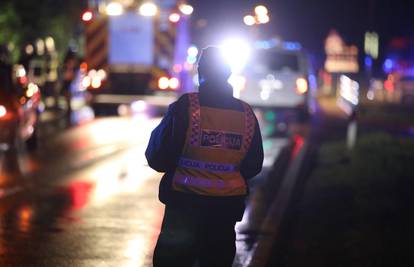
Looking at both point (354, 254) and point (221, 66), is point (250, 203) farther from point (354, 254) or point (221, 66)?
point (221, 66)

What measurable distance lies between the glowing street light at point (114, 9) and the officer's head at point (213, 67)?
1592 cm

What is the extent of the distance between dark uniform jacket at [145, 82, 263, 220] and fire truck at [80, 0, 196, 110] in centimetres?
1477

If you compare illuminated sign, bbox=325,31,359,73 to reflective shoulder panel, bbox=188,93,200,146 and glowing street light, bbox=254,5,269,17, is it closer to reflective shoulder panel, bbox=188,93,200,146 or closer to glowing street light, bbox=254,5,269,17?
glowing street light, bbox=254,5,269,17

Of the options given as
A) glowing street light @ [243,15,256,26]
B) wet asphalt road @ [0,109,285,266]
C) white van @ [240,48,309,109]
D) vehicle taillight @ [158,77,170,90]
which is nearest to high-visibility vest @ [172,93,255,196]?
wet asphalt road @ [0,109,285,266]

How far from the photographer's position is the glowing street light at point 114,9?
20531 millimetres

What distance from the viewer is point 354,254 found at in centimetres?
786

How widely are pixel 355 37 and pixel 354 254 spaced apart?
35.9ft

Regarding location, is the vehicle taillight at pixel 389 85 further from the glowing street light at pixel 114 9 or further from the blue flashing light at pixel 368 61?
the glowing street light at pixel 114 9

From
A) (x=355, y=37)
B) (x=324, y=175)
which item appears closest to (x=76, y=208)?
(x=324, y=175)

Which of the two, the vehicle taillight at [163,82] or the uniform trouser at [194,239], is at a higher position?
the uniform trouser at [194,239]

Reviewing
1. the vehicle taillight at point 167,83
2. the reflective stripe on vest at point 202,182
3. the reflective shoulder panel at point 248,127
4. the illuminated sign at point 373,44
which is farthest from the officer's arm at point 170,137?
the vehicle taillight at point 167,83

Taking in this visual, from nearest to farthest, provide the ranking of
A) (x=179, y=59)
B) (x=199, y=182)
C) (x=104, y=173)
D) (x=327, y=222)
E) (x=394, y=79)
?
(x=199, y=182), (x=327, y=222), (x=104, y=173), (x=179, y=59), (x=394, y=79)

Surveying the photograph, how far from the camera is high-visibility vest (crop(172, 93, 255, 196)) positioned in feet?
15.8

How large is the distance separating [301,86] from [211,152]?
14.9m
